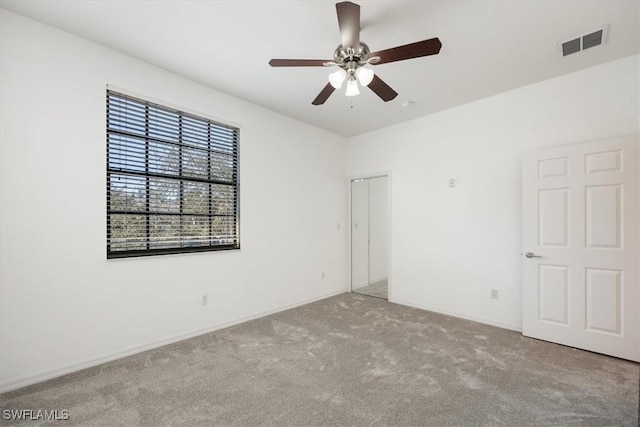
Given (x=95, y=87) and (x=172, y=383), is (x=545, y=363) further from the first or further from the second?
(x=95, y=87)

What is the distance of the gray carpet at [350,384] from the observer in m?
1.86

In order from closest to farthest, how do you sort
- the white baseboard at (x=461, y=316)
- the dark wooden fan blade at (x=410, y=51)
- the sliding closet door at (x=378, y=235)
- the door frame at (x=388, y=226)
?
the dark wooden fan blade at (x=410, y=51) < the white baseboard at (x=461, y=316) < the door frame at (x=388, y=226) < the sliding closet door at (x=378, y=235)

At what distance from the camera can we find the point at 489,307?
3520 mm

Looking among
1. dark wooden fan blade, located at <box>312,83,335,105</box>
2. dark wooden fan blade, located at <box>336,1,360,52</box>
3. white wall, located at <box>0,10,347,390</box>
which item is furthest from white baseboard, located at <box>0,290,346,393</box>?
dark wooden fan blade, located at <box>336,1,360,52</box>

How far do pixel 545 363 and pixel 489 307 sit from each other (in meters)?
1.01

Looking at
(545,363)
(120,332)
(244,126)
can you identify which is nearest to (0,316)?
(120,332)

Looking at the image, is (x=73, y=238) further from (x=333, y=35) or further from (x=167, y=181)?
(x=333, y=35)

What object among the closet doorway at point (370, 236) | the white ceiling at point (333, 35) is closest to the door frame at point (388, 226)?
the closet doorway at point (370, 236)

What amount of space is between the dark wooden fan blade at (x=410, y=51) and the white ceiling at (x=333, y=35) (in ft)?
1.38

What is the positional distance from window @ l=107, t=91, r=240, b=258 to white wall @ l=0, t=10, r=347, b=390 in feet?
0.36

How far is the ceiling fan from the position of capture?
178 cm

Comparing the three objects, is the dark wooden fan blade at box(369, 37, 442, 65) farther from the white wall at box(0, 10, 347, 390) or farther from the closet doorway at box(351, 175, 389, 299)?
the closet doorway at box(351, 175, 389, 299)

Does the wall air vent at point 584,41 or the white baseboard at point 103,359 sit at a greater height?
the wall air vent at point 584,41

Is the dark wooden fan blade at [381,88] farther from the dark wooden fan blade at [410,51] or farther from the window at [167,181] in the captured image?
the window at [167,181]
